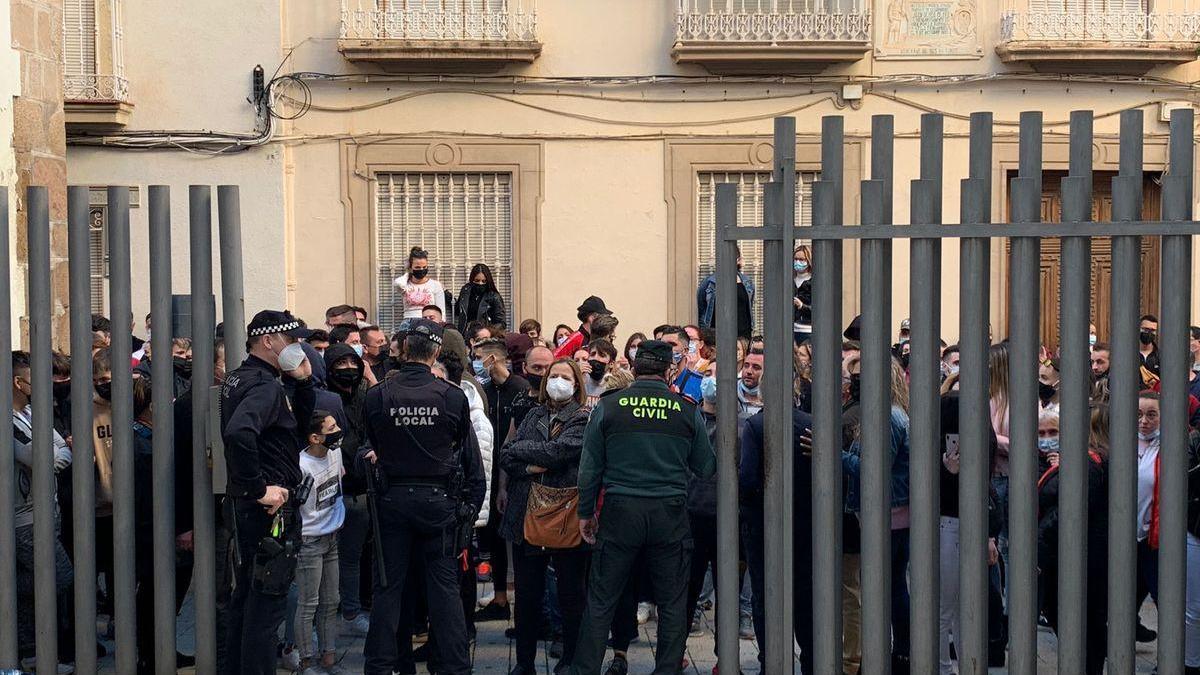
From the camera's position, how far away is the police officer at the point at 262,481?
6.74 m

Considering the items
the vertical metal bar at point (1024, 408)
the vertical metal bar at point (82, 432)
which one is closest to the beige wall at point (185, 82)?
the vertical metal bar at point (82, 432)

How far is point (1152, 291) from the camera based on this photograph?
15109 mm

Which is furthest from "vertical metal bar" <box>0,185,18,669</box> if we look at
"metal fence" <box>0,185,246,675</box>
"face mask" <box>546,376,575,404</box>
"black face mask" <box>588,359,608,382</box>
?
"black face mask" <box>588,359,608,382</box>

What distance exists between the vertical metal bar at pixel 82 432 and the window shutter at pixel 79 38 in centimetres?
1004

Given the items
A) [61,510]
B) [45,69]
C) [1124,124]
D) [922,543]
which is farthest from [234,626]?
[45,69]

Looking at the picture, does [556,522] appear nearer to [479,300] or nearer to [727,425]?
[727,425]

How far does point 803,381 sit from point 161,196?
3.35 m

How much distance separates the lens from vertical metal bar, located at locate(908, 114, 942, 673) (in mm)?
5723

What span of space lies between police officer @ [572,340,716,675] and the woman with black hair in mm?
8334

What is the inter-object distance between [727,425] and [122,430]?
8.70ft

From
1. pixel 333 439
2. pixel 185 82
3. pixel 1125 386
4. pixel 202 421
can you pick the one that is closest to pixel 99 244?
pixel 185 82

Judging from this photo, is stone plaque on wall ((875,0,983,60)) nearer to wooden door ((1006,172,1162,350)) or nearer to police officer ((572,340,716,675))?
wooden door ((1006,172,1162,350))

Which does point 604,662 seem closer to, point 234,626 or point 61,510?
point 234,626

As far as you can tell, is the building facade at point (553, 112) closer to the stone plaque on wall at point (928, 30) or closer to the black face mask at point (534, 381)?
the stone plaque on wall at point (928, 30)
